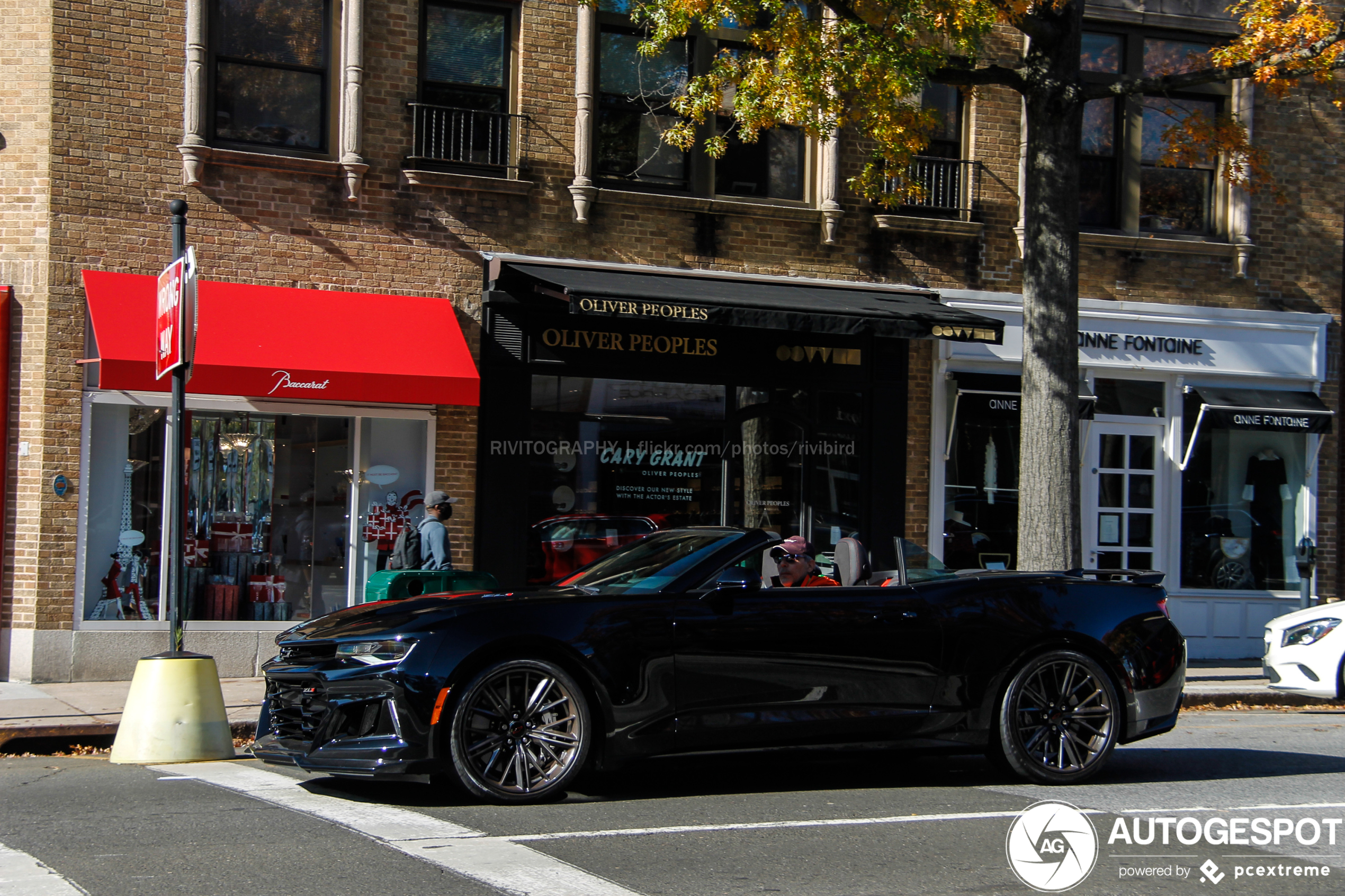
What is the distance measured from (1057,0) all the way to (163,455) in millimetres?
8890

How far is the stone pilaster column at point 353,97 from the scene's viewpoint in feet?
42.3

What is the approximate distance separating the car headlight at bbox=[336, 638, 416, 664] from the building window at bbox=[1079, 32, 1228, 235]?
38.7 feet

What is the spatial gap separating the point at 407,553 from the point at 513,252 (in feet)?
11.6

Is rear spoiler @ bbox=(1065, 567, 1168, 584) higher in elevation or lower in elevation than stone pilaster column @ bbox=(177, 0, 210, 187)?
lower

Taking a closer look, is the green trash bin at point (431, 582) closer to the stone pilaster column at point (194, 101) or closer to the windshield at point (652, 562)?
the windshield at point (652, 562)

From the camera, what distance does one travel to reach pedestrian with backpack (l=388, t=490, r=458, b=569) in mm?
11344

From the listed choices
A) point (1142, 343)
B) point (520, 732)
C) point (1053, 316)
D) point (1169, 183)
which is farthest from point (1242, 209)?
point (520, 732)

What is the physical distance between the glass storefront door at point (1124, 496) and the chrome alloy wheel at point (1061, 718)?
8.13 meters

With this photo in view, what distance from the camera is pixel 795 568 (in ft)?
25.0

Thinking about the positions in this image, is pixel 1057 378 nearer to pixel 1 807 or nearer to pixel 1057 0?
pixel 1057 0

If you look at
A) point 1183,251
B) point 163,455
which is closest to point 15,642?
point 163,455

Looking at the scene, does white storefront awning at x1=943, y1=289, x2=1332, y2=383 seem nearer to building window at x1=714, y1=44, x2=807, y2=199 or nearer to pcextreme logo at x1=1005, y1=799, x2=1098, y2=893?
building window at x1=714, y1=44, x2=807, y2=199

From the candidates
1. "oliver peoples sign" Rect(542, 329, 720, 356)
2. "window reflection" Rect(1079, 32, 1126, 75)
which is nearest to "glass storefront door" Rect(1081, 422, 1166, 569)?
"window reflection" Rect(1079, 32, 1126, 75)

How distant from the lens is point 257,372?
1167 centimetres
